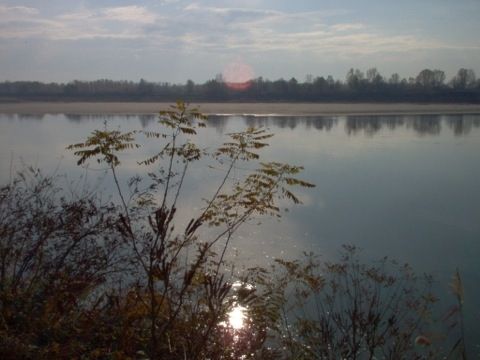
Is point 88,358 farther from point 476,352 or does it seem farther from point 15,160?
point 15,160

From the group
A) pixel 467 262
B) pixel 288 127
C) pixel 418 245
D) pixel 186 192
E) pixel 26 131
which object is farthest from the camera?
pixel 288 127

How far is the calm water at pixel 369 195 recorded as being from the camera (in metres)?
6.43

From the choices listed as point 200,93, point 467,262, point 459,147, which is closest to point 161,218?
point 467,262

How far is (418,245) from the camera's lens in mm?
6711

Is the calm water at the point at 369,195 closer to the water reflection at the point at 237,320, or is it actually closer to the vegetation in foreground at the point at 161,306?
the vegetation in foreground at the point at 161,306

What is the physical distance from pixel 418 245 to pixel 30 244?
4.58 m

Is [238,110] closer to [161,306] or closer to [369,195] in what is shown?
[369,195]

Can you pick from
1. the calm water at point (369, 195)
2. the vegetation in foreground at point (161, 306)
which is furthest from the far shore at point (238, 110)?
the vegetation in foreground at point (161, 306)

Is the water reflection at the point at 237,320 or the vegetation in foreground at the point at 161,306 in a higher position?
the vegetation in foreground at the point at 161,306

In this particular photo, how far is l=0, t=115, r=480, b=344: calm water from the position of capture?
643 centimetres

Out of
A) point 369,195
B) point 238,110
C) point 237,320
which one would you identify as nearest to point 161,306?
point 237,320

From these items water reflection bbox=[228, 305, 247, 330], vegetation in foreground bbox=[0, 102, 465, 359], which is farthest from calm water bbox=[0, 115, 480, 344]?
water reflection bbox=[228, 305, 247, 330]

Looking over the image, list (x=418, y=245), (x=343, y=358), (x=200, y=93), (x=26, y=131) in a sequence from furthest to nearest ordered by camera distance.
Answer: (x=200, y=93)
(x=26, y=131)
(x=418, y=245)
(x=343, y=358)

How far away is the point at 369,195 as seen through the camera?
955cm
